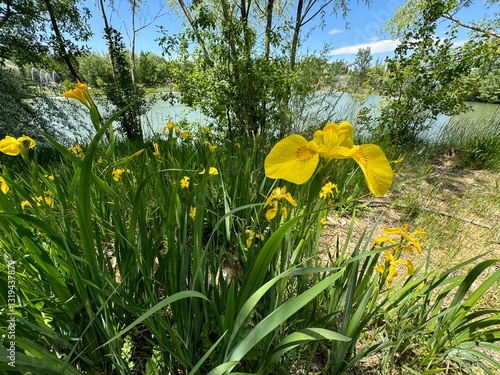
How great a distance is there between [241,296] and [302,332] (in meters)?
0.19

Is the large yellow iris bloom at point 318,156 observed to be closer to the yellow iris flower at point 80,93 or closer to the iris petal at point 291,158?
the iris petal at point 291,158

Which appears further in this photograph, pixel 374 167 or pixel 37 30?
pixel 37 30

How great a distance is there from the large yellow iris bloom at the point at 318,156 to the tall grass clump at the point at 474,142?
450cm

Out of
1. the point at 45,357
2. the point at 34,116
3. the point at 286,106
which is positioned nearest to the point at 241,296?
the point at 45,357

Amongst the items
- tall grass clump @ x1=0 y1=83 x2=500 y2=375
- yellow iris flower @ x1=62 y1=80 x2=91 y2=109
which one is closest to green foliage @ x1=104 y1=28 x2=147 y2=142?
yellow iris flower @ x1=62 y1=80 x2=91 y2=109

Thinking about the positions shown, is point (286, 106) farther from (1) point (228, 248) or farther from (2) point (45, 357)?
(2) point (45, 357)

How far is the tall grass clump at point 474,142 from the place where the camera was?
3912mm

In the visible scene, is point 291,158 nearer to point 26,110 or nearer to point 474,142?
point 474,142

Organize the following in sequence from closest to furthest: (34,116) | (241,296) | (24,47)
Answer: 1. (241,296)
2. (24,47)
3. (34,116)

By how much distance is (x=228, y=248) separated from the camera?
4.58ft

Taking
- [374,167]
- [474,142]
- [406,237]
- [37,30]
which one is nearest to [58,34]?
[37,30]

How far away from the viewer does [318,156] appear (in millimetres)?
630

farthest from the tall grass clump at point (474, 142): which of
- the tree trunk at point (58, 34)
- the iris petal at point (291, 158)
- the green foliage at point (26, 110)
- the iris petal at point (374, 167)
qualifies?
the tree trunk at point (58, 34)

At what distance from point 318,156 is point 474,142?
509 cm
